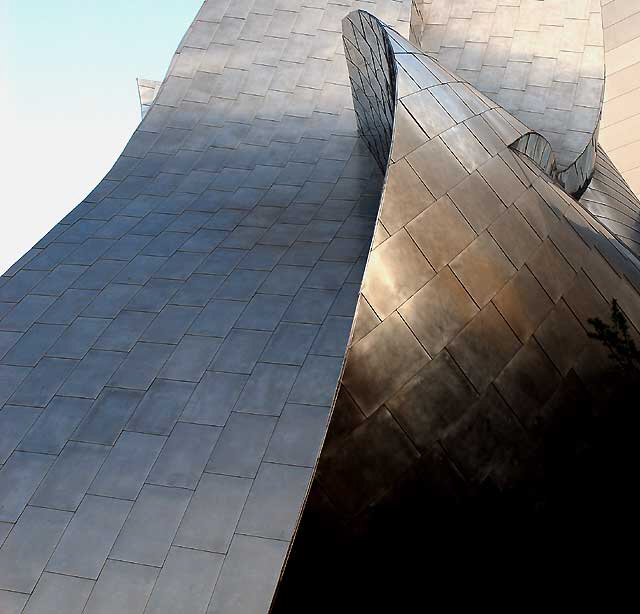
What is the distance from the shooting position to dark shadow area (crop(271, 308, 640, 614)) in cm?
668

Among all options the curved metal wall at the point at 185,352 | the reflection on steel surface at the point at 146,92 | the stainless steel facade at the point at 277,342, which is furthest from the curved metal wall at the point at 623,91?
the stainless steel facade at the point at 277,342

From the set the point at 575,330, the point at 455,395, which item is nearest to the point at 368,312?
the point at 455,395

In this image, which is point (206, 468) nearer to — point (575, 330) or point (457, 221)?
point (457, 221)

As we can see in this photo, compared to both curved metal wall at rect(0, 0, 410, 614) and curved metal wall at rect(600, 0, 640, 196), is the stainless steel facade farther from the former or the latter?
curved metal wall at rect(600, 0, 640, 196)

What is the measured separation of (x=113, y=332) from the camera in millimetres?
8797

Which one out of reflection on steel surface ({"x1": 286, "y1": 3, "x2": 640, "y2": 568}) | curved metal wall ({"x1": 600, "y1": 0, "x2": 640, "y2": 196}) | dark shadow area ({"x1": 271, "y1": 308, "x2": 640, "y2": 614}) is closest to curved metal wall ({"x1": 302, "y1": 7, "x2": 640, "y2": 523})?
reflection on steel surface ({"x1": 286, "y1": 3, "x2": 640, "y2": 568})

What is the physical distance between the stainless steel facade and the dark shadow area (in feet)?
0.60

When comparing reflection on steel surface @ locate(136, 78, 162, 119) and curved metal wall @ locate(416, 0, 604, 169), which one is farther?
reflection on steel surface @ locate(136, 78, 162, 119)

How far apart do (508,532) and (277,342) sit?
3.10 metres

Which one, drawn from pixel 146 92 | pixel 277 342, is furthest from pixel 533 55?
pixel 146 92

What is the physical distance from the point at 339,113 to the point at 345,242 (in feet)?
14.0

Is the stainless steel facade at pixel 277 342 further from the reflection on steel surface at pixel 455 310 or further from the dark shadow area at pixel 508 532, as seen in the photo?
the dark shadow area at pixel 508 532

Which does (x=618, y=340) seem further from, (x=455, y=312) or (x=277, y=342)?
(x=277, y=342)

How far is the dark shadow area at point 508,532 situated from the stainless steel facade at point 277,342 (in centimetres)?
18
